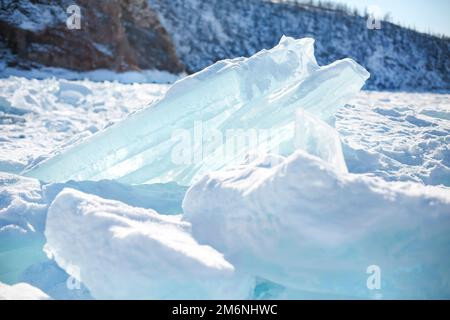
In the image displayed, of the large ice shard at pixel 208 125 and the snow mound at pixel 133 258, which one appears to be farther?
the large ice shard at pixel 208 125

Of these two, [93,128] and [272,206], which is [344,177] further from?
[93,128]

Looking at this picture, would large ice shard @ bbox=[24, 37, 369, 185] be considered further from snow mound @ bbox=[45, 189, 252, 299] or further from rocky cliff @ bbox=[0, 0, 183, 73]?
rocky cliff @ bbox=[0, 0, 183, 73]

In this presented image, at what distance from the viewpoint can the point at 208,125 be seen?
3.06 meters

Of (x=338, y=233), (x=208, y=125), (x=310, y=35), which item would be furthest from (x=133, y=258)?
(x=310, y=35)

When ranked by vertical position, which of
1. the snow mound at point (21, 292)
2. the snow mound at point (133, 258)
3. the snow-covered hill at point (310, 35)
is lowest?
the snow mound at point (21, 292)

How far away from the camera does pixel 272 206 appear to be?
69.6 inches

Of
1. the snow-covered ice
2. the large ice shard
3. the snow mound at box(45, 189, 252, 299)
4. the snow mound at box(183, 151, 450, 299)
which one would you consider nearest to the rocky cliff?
the snow-covered ice

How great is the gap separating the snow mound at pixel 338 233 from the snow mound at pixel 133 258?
0.54ft

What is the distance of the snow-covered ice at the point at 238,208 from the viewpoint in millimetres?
1668

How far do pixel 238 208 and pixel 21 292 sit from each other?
38.8 inches

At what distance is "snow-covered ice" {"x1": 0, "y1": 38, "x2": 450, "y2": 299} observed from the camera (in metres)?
1.67

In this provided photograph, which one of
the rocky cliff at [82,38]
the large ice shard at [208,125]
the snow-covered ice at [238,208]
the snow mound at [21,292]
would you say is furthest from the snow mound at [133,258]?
the rocky cliff at [82,38]

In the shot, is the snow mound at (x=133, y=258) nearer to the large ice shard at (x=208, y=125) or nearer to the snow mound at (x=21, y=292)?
the snow mound at (x=21, y=292)

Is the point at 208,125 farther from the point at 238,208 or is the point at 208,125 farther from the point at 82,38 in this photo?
the point at 82,38
